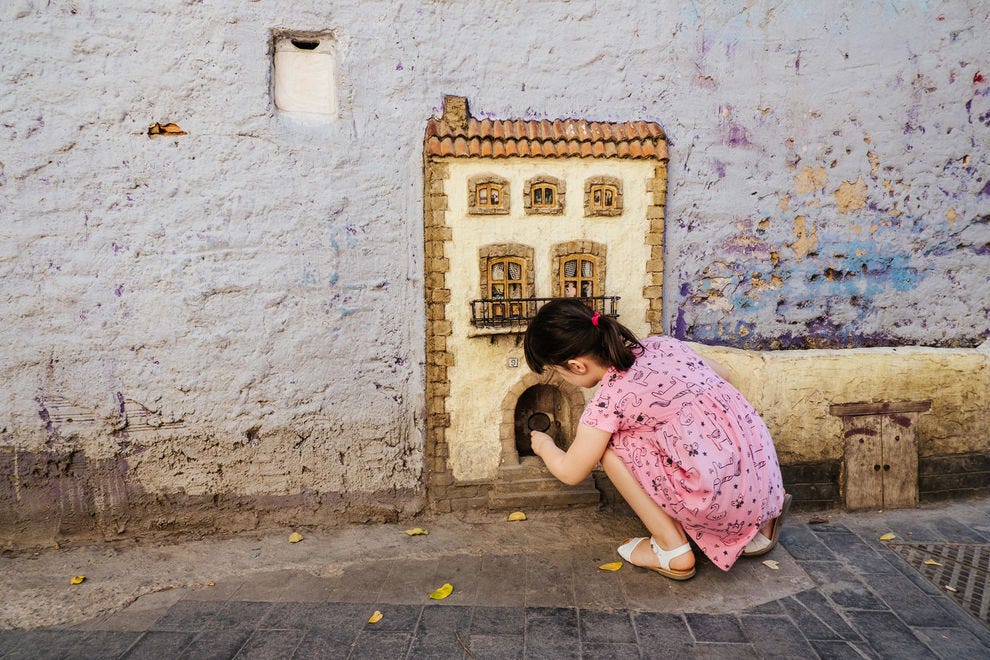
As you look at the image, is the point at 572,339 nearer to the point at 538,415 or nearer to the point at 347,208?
the point at 538,415

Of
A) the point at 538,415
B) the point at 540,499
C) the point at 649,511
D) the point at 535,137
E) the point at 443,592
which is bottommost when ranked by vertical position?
the point at 443,592

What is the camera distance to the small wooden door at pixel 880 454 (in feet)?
14.1

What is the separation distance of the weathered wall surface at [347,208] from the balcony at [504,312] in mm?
412

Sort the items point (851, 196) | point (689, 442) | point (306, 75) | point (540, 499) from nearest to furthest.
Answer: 1. point (689, 442)
2. point (306, 75)
3. point (540, 499)
4. point (851, 196)

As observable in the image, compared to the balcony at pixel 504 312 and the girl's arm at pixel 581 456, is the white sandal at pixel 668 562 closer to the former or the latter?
the girl's arm at pixel 581 456

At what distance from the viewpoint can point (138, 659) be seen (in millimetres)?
2758

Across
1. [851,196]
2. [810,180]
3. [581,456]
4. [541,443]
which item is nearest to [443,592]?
[541,443]

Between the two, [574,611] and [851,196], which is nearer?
[574,611]

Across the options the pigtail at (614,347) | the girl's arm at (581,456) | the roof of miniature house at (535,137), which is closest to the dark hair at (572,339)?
the pigtail at (614,347)

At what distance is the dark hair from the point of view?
2.99 m

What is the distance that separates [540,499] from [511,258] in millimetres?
1702

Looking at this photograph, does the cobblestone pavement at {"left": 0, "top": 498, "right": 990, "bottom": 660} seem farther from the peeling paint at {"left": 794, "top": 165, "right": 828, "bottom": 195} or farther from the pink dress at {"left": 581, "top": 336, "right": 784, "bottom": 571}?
the peeling paint at {"left": 794, "top": 165, "right": 828, "bottom": 195}

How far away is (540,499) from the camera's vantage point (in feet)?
13.9

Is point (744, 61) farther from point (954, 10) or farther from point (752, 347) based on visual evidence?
point (752, 347)
